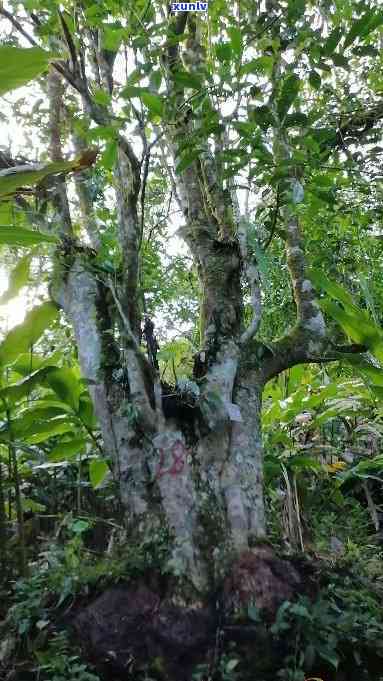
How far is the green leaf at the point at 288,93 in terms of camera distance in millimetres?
1826

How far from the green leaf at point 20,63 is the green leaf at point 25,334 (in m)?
1.21

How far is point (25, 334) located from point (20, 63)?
129 centimetres

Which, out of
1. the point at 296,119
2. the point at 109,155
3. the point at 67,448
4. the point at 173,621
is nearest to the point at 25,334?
the point at 67,448

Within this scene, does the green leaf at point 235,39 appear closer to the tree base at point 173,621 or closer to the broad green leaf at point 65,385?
the broad green leaf at point 65,385

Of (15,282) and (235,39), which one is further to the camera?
(15,282)

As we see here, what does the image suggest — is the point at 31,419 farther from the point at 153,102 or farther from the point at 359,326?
the point at 359,326

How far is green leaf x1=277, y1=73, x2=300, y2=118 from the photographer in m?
1.83

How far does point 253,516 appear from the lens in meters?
1.92

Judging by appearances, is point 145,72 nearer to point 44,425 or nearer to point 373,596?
point 44,425

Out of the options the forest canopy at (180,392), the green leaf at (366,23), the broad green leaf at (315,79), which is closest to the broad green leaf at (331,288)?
the forest canopy at (180,392)

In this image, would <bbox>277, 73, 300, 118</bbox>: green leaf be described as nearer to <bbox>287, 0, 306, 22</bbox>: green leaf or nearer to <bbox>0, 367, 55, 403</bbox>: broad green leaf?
<bbox>287, 0, 306, 22</bbox>: green leaf

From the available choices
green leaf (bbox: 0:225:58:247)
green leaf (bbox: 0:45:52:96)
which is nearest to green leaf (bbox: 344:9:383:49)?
green leaf (bbox: 0:45:52:96)

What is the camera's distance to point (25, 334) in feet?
7.28

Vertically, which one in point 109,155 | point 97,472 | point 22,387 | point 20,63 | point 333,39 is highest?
point 333,39
